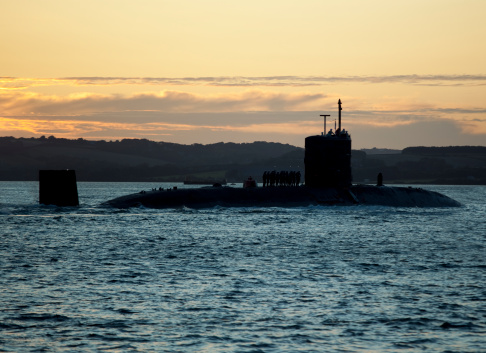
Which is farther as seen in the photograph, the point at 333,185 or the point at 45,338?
the point at 333,185

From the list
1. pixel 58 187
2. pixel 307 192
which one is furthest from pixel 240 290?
pixel 307 192

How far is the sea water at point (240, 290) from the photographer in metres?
15.6

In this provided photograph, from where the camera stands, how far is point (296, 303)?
19516 millimetres

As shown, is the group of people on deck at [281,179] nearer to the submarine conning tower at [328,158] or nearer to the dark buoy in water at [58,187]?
the submarine conning tower at [328,158]

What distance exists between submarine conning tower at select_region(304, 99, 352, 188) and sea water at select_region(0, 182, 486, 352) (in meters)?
11.7

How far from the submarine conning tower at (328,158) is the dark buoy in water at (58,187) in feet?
60.1

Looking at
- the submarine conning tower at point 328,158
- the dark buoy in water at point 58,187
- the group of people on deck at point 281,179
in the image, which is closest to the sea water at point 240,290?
the dark buoy in water at point 58,187

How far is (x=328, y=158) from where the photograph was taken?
54562 mm

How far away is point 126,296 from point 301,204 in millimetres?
37269

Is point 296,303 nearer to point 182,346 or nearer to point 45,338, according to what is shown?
point 182,346

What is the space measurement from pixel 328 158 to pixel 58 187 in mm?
20793

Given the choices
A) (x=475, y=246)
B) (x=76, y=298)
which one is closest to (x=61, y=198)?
(x=475, y=246)

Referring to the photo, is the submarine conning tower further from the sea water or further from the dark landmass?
the sea water

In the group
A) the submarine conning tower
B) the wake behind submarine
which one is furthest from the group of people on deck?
the submarine conning tower
